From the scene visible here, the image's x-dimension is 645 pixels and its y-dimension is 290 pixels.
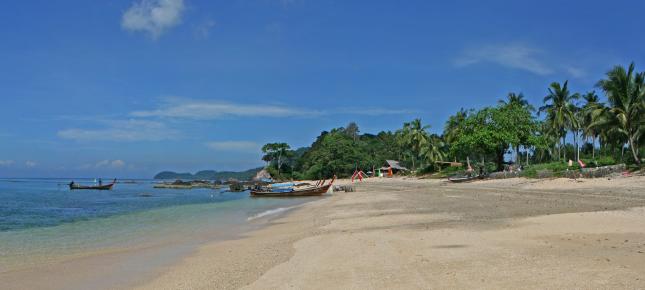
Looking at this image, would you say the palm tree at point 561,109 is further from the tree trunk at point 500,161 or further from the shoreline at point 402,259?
the shoreline at point 402,259

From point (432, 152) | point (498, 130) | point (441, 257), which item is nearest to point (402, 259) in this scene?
point (441, 257)

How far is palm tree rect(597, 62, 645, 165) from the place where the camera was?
33784 millimetres

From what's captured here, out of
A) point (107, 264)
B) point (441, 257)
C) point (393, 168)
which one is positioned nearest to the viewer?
point (441, 257)

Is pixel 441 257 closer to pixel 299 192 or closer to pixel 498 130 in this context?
pixel 299 192

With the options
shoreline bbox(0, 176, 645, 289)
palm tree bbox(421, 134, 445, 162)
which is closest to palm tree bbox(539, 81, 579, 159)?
palm tree bbox(421, 134, 445, 162)

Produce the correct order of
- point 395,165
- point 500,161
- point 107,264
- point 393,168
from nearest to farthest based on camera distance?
1. point 107,264
2. point 500,161
3. point 393,168
4. point 395,165

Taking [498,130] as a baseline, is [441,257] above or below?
below

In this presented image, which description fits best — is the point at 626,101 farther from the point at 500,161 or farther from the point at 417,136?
the point at 417,136

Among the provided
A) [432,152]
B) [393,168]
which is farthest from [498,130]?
[393,168]

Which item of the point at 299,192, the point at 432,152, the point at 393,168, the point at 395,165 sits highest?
the point at 432,152

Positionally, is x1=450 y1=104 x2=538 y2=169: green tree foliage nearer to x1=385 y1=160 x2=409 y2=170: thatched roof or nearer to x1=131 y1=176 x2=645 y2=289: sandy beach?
x1=131 y1=176 x2=645 y2=289: sandy beach

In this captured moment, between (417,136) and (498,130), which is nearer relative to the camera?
(498,130)

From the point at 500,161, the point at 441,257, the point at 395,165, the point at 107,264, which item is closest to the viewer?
the point at 441,257

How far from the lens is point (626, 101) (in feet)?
112
